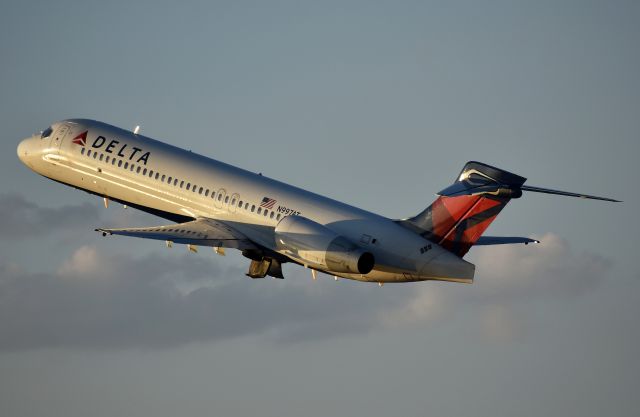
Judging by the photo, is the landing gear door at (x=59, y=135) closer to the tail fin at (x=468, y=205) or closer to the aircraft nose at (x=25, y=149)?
the aircraft nose at (x=25, y=149)

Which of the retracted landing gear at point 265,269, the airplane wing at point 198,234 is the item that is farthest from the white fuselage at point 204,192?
the retracted landing gear at point 265,269

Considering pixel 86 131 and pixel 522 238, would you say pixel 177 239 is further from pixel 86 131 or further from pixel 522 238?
pixel 522 238

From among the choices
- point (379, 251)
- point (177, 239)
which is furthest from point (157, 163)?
point (379, 251)

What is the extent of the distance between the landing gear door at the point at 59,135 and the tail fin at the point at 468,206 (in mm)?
19667

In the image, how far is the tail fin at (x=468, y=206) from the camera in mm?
53875

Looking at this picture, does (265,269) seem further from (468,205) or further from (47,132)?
(47,132)

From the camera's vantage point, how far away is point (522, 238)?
61.9 metres

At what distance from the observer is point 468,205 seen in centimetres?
5453

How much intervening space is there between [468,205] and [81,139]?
20.5 meters

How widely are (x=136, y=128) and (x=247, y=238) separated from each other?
36.0 ft

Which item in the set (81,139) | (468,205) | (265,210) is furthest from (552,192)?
(81,139)

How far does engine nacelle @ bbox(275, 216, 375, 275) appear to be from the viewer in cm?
5419

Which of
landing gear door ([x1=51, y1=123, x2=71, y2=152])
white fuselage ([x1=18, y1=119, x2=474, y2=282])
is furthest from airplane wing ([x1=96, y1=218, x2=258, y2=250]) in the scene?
landing gear door ([x1=51, y1=123, x2=71, y2=152])

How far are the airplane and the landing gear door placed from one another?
0.08m
